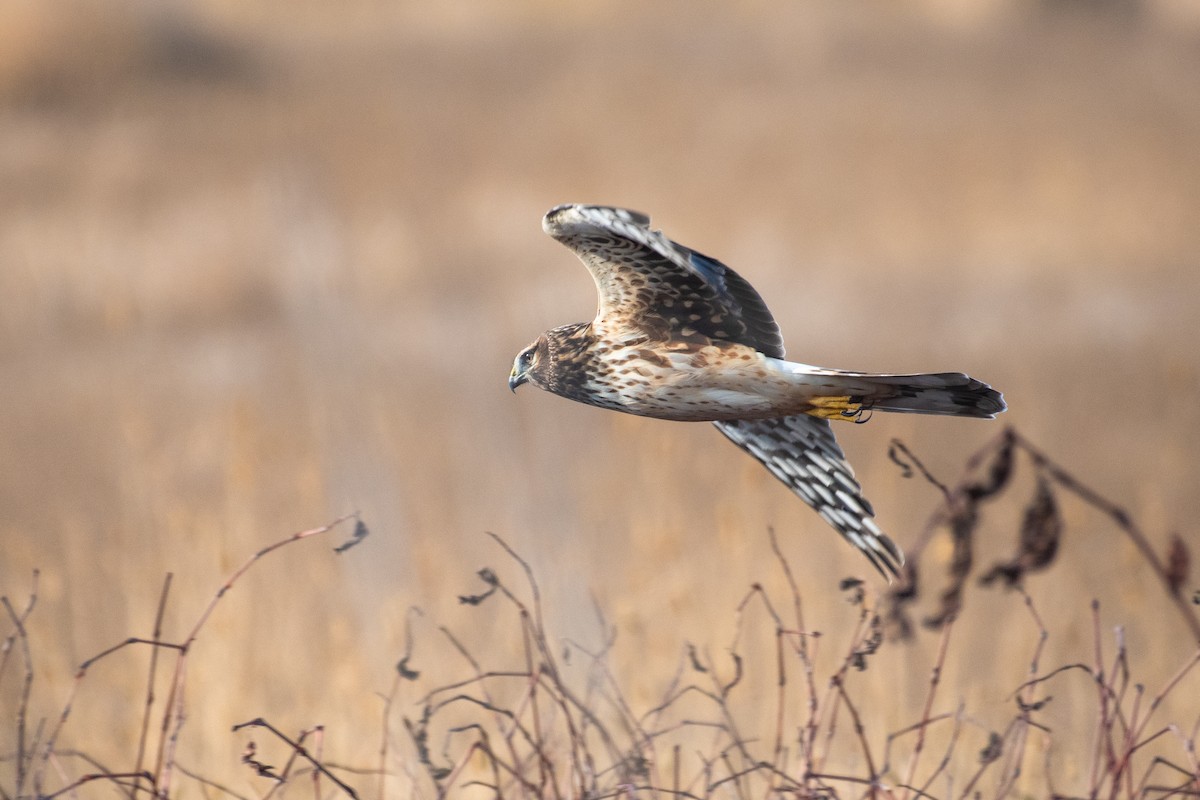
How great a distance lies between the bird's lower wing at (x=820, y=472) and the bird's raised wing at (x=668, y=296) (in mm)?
220

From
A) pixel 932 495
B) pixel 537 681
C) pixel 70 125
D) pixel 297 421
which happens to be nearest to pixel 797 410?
pixel 537 681

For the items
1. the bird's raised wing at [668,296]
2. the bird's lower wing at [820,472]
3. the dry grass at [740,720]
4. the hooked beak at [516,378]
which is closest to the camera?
the dry grass at [740,720]

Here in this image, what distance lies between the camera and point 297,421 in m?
6.56

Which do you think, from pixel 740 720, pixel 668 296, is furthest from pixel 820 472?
pixel 740 720

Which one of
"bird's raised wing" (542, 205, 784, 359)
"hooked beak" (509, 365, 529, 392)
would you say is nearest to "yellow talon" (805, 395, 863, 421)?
"bird's raised wing" (542, 205, 784, 359)

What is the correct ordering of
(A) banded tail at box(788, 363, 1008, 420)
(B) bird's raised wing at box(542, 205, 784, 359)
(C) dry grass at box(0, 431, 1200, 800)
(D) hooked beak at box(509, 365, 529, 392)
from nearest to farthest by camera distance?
(C) dry grass at box(0, 431, 1200, 800), (A) banded tail at box(788, 363, 1008, 420), (B) bird's raised wing at box(542, 205, 784, 359), (D) hooked beak at box(509, 365, 529, 392)

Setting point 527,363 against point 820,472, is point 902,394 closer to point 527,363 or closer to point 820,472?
point 820,472

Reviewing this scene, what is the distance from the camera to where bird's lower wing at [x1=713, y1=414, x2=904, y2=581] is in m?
2.12

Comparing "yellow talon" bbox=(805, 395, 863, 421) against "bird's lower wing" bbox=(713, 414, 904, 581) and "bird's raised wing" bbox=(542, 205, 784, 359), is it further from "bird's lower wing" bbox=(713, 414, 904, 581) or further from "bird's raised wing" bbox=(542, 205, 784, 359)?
"bird's lower wing" bbox=(713, 414, 904, 581)

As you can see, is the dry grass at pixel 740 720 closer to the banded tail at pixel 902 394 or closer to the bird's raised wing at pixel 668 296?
the banded tail at pixel 902 394

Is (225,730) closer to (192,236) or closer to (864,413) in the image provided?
(864,413)

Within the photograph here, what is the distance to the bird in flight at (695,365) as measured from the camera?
1.75 metres

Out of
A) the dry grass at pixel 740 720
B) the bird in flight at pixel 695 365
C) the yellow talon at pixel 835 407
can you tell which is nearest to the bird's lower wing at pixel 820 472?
the bird in flight at pixel 695 365

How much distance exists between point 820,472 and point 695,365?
1.45 feet
